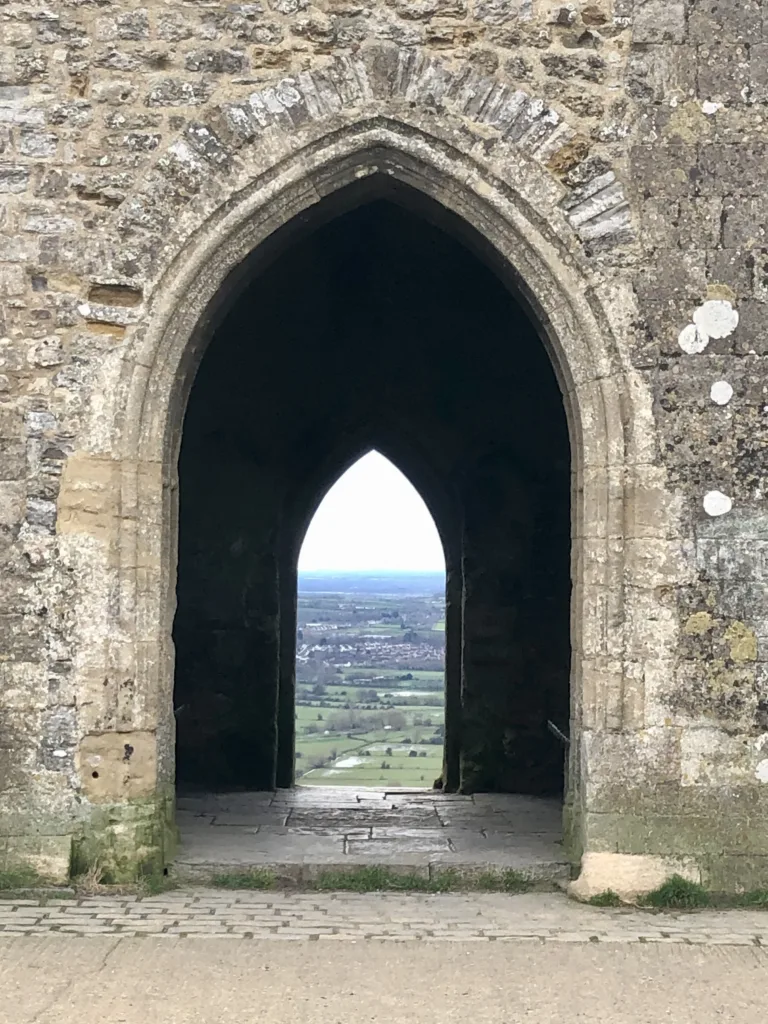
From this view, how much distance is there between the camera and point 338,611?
3522 cm

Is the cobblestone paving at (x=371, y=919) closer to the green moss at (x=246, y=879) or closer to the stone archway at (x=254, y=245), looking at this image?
the green moss at (x=246, y=879)

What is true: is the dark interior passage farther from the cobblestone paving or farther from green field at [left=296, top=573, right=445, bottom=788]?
green field at [left=296, top=573, right=445, bottom=788]

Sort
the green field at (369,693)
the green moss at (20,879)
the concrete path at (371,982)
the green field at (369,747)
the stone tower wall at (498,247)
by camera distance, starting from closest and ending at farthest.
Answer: the concrete path at (371,982)
the green moss at (20,879)
the stone tower wall at (498,247)
the green field at (369,747)
the green field at (369,693)

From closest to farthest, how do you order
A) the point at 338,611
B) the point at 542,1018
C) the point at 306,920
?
the point at 542,1018 → the point at 306,920 → the point at 338,611

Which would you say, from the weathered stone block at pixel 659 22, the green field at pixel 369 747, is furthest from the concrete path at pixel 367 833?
the green field at pixel 369 747

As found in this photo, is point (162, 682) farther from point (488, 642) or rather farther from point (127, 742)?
point (488, 642)

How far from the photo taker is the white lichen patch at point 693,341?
4.96 m

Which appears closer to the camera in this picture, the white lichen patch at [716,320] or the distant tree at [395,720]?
the white lichen patch at [716,320]

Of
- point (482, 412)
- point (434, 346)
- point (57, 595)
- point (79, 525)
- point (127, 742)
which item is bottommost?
point (127, 742)

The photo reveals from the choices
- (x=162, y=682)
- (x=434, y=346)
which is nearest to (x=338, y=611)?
A: (x=434, y=346)

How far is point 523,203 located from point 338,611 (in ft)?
101

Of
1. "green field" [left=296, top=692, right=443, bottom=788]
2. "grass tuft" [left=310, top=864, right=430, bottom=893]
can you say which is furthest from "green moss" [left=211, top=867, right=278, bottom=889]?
"green field" [left=296, top=692, right=443, bottom=788]

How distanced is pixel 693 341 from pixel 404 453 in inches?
165

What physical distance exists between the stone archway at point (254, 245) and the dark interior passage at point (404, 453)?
307 centimetres
